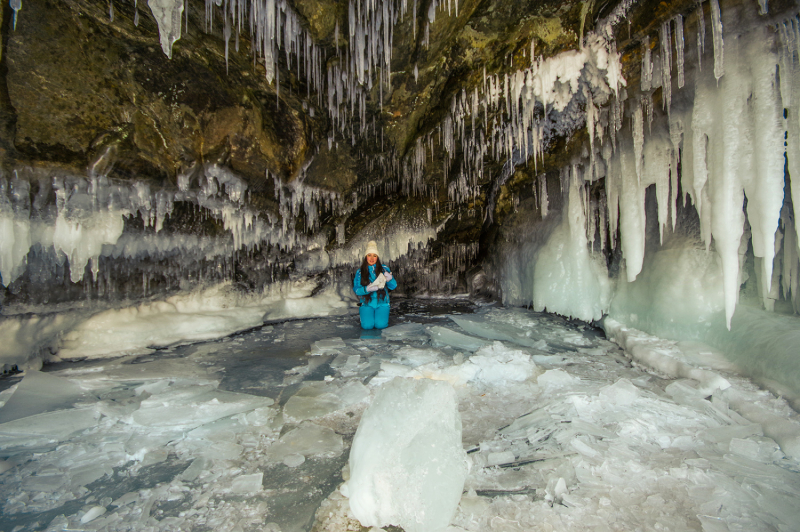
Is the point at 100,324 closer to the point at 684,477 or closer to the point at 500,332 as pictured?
the point at 500,332

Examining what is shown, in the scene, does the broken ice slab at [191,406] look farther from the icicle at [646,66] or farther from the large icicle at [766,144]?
the icicle at [646,66]

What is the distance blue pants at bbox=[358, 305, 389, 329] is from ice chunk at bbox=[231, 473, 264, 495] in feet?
14.2

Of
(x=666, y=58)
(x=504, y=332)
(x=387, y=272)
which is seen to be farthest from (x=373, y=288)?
(x=666, y=58)

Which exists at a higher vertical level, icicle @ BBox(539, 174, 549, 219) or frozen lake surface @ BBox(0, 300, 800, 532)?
icicle @ BBox(539, 174, 549, 219)

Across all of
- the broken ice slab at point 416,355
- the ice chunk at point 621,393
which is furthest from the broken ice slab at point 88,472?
the ice chunk at point 621,393

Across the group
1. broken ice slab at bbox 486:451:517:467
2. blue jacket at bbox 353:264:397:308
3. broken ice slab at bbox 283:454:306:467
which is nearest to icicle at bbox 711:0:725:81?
broken ice slab at bbox 486:451:517:467

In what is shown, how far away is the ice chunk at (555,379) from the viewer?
3111 millimetres

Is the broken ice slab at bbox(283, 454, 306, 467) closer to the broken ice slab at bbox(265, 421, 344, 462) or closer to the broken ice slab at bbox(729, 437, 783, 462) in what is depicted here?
the broken ice slab at bbox(265, 421, 344, 462)

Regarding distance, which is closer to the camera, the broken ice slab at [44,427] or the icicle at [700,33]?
the broken ice slab at [44,427]

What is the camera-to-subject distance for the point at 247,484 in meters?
1.83

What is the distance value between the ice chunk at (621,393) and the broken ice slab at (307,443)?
81.1 inches

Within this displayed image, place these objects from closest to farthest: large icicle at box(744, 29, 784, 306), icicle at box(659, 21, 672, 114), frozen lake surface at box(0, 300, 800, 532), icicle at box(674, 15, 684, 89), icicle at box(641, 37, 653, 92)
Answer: frozen lake surface at box(0, 300, 800, 532) → large icicle at box(744, 29, 784, 306) → icicle at box(674, 15, 684, 89) → icicle at box(659, 21, 672, 114) → icicle at box(641, 37, 653, 92)

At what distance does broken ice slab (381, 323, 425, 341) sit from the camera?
5.38 metres

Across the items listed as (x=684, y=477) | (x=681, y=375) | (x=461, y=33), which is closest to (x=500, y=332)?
(x=681, y=375)
